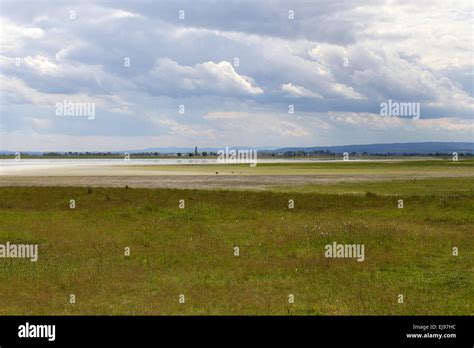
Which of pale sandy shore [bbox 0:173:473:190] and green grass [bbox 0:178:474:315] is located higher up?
pale sandy shore [bbox 0:173:473:190]

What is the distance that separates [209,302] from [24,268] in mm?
8643

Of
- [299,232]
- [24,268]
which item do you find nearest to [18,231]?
[24,268]

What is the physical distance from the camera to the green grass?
15.0m

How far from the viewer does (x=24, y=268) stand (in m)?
19.6

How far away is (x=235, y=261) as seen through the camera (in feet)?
68.2

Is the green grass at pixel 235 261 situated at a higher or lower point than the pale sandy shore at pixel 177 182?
lower

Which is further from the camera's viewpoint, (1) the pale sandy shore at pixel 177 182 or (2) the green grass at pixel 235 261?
(1) the pale sandy shore at pixel 177 182

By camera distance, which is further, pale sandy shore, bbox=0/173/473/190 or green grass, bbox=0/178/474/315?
pale sandy shore, bbox=0/173/473/190

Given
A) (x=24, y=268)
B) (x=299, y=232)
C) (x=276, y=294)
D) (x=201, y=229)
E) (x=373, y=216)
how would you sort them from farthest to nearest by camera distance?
(x=373, y=216), (x=201, y=229), (x=299, y=232), (x=24, y=268), (x=276, y=294)

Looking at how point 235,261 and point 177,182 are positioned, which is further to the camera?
point 177,182

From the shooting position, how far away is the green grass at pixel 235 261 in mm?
14977

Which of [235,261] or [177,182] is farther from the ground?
[177,182]
